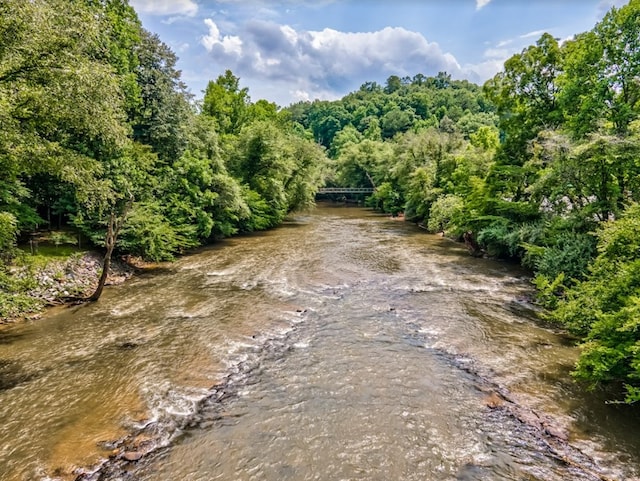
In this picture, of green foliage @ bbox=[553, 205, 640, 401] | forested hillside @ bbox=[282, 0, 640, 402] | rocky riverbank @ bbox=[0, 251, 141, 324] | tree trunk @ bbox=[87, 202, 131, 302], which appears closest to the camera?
green foliage @ bbox=[553, 205, 640, 401]

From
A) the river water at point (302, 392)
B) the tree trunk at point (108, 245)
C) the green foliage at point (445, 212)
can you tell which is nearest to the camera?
the river water at point (302, 392)

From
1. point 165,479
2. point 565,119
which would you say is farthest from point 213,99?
point 165,479

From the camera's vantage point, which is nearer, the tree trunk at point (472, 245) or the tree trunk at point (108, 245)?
the tree trunk at point (108, 245)

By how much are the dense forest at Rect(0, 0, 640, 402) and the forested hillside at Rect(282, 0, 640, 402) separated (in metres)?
0.06

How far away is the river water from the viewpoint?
6.76 m

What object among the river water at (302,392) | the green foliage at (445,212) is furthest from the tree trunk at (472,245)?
the river water at (302,392)

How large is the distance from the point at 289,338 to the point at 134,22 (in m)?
20.8

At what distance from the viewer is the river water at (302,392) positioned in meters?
6.76

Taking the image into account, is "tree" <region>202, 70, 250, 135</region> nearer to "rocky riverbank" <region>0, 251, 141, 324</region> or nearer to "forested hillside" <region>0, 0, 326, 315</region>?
"forested hillside" <region>0, 0, 326, 315</region>

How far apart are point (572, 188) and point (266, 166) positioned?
23615 millimetres

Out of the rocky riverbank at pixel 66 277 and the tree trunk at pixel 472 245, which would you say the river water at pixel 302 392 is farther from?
the tree trunk at pixel 472 245

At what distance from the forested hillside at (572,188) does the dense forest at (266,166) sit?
0.21 ft

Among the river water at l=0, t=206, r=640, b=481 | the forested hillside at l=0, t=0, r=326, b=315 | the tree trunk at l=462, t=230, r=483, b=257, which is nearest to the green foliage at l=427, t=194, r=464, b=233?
the tree trunk at l=462, t=230, r=483, b=257

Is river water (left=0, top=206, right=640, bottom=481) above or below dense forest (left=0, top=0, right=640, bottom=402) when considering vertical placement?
below
